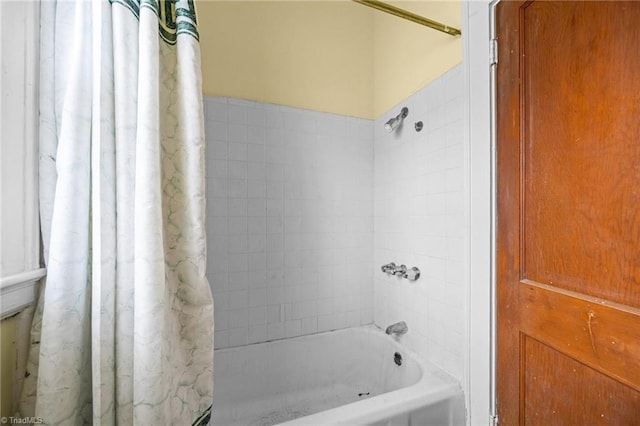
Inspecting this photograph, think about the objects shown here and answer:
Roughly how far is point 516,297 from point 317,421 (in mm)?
755

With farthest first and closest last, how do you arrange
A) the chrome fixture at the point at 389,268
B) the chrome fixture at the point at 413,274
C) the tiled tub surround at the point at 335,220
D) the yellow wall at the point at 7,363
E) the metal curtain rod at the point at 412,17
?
the chrome fixture at the point at 389,268
the chrome fixture at the point at 413,274
the tiled tub surround at the point at 335,220
the metal curtain rod at the point at 412,17
the yellow wall at the point at 7,363

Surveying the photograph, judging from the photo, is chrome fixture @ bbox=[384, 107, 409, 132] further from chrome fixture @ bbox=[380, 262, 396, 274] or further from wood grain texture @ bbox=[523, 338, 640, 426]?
wood grain texture @ bbox=[523, 338, 640, 426]

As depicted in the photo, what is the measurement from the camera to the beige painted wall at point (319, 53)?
149 cm

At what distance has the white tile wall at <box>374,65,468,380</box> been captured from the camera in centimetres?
121

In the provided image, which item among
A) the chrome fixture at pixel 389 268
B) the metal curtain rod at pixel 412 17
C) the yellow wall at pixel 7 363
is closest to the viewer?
the yellow wall at pixel 7 363

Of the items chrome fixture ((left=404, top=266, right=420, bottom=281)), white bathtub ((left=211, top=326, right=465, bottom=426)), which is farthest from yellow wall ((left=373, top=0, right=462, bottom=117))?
white bathtub ((left=211, top=326, right=465, bottom=426))

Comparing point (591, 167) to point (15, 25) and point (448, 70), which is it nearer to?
point (448, 70)

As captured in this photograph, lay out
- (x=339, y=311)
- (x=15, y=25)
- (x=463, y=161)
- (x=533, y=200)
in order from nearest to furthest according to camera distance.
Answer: (x=15, y=25) → (x=533, y=200) → (x=463, y=161) → (x=339, y=311)

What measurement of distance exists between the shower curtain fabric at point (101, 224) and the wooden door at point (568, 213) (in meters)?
1.03

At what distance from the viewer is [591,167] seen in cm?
71

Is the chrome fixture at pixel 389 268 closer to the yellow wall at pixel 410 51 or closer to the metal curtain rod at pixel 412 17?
the yellow wall at pixel 410 51

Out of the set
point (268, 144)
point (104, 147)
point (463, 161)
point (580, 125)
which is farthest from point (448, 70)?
point (104, 147)

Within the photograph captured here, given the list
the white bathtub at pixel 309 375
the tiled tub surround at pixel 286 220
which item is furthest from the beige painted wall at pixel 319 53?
the white bathtub at pixel 309 375

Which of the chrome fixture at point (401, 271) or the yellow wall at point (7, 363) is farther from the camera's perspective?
the chrome fixture at point (401, 271)
